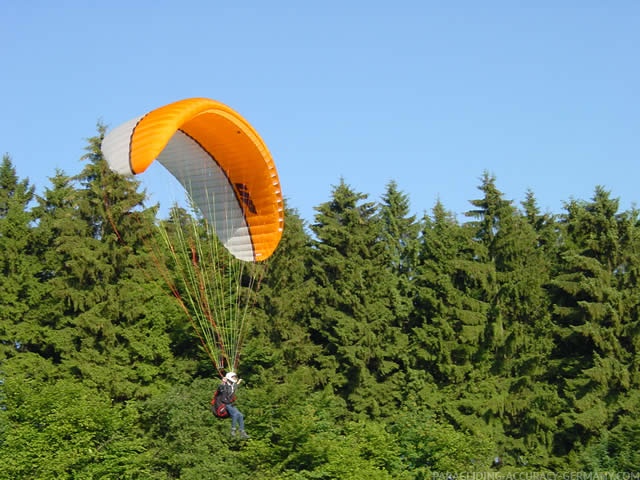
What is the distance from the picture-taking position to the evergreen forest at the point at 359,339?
2238cm

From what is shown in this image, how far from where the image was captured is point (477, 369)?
25.8 meters

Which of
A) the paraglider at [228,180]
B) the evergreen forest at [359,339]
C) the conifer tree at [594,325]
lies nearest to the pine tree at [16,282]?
the evergreen forest at [359,339]

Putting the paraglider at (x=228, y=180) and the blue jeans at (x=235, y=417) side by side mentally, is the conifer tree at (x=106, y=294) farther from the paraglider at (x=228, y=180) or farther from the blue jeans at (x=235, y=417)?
the blue jeans at (x=235, y=417)

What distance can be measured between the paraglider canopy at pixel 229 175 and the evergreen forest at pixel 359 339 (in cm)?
758

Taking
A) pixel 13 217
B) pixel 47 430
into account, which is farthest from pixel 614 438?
pixel 13 217

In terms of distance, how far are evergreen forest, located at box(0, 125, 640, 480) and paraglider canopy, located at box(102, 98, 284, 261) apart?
758cm

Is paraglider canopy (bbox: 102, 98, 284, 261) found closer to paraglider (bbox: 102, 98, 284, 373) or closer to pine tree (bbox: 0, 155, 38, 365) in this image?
paraglider (bbox: 102, 98, 284, 373)

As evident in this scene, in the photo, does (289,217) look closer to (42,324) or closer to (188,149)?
(42,324)

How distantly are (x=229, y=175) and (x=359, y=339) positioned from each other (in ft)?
39.4

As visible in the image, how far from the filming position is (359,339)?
1024 inches

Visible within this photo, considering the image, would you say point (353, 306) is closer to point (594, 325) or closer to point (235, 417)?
point (594, 325)

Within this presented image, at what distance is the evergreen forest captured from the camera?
22375 millimetres

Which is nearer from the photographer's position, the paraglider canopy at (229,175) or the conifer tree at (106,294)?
the paraglider canopy at (229,175)

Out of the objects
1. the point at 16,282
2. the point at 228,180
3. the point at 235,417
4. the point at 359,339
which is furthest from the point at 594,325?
the point at 16,282
